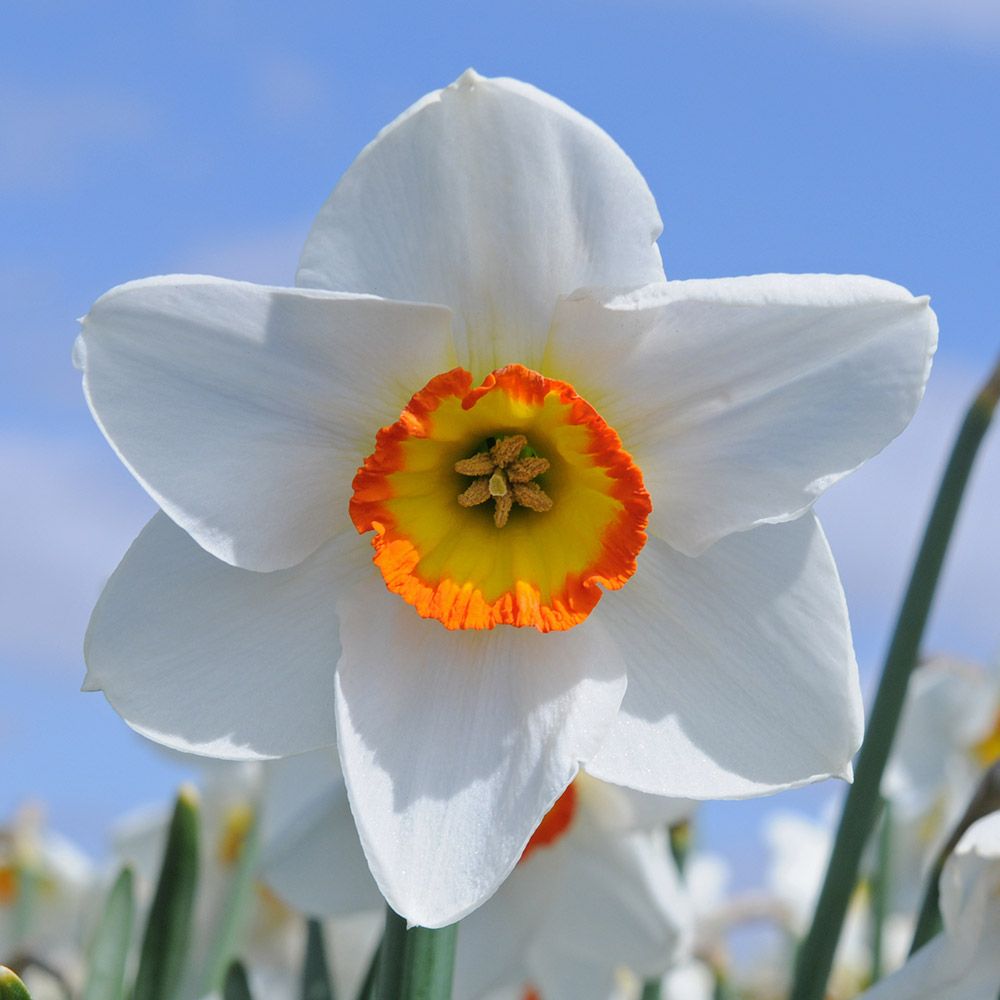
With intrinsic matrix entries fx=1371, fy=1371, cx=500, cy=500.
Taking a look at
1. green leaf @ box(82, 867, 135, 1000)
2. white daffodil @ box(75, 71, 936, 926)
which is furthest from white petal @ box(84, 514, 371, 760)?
green leaf @ box(82, 867, 135, 1000)

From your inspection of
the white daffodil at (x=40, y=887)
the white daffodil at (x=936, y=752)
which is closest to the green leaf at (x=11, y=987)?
the white daffodil at (x=40, y=887)

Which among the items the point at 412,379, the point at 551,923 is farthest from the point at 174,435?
the point at 551,923

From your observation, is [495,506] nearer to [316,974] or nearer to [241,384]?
[241,384]

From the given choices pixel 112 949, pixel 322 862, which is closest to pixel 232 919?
pixel 322 862

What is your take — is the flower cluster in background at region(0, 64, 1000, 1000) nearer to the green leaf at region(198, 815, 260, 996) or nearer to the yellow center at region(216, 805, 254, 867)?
the green leaf at region(198, 815, 260, 996)

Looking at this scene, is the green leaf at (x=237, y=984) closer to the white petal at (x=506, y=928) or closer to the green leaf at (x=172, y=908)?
the green leaf at (x=172, y=908)

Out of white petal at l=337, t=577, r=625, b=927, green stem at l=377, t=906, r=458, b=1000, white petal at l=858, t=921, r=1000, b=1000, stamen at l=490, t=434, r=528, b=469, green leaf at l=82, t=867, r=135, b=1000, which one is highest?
stamen at l=490, t=434, r=528, b=469
